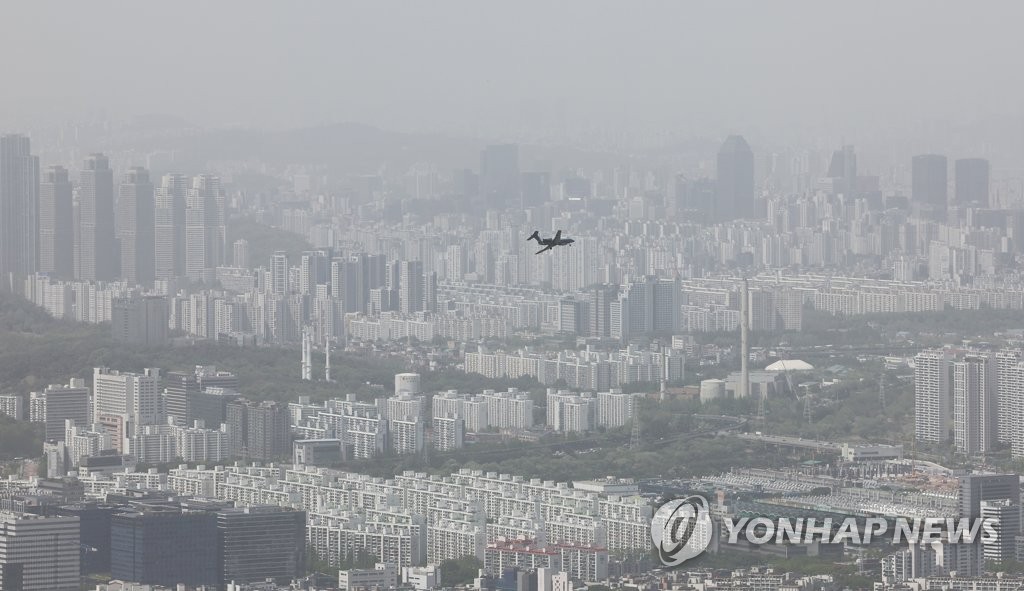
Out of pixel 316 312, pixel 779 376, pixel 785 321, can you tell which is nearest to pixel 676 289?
pixel 785 321

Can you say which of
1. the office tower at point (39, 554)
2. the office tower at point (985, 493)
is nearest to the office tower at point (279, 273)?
the office tower at point (985, 493)

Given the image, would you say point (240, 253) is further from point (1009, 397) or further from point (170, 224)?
point (1009, 397)

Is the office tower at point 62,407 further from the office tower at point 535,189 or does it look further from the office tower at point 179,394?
the office tower at point 535,189

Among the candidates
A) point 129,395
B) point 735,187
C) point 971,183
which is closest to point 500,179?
point 735,187

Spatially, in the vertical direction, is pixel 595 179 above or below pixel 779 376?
above

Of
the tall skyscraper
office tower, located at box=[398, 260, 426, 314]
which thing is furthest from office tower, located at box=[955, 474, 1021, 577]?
office tower, located at box=[398, 260, 426, 314]

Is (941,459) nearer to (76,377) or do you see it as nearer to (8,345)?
(76,377)
